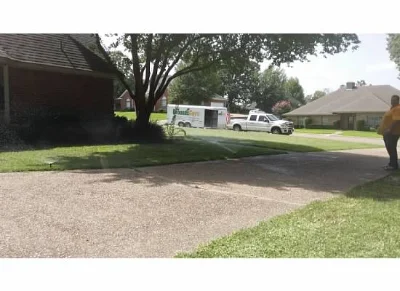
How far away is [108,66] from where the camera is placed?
349 inches

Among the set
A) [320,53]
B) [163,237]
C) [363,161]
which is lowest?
[163,237]

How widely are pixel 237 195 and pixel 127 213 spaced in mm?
1596

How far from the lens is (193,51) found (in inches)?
259

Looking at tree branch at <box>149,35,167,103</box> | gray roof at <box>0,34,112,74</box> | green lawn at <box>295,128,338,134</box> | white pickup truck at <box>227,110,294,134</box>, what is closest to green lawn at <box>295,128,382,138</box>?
green lawn at <box>295,128,338,134</box>

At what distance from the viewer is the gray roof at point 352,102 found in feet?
13.1

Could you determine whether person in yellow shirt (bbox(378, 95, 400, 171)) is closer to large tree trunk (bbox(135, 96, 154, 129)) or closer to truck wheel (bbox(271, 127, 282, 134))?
truck wheel (bbox(271, 127, 282, 134))

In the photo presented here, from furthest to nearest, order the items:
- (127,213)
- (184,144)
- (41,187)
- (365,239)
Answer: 1. (184,144)
2. (41,187)
3. (127,213)
4. (365,239)

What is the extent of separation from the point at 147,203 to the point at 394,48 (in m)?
3.22

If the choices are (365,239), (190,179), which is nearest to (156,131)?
(190,179)

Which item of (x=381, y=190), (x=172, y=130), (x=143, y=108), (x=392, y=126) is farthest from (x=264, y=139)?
(x=143, y=108)

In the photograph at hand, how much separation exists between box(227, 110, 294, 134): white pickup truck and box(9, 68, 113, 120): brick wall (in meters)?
4.60

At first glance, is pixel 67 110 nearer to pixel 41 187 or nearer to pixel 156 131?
pixel 156 131

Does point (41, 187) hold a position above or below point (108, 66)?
below

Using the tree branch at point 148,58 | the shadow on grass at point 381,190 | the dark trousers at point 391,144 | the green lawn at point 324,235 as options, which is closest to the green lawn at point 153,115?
the tree branch at point 148,58
